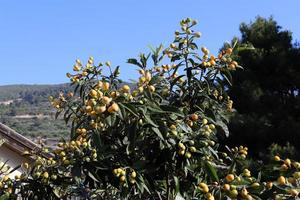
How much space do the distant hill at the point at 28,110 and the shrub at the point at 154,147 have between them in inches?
1457

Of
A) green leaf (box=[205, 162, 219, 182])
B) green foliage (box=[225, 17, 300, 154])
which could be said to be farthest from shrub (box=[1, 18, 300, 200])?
green foliage (box=[225, 17, 300, 154])

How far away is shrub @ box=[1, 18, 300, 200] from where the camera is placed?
243 cm

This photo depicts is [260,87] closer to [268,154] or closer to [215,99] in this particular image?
[268,154]

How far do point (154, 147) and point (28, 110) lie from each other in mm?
56662

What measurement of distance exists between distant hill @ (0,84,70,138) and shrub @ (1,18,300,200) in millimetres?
37018

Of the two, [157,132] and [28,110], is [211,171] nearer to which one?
[157,132]

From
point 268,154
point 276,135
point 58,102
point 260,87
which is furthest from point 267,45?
point 58,102

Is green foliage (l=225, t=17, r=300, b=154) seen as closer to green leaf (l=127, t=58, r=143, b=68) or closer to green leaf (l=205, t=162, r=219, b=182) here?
green leaf (l=127, t=58, r=143, b=68)

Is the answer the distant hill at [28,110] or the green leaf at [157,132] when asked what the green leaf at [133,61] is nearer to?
the green leaf at [157,132]

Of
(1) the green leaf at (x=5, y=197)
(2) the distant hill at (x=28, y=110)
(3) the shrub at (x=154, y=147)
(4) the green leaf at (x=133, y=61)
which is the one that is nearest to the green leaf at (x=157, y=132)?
(3) the shrub at (x=154, y=147)

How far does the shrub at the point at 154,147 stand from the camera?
2428mm

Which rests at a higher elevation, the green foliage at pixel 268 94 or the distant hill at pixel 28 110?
the green foliage at pixel 268 94

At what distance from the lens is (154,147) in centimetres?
277

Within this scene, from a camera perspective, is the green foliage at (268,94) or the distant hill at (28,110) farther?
the distant hill at (28,110)
